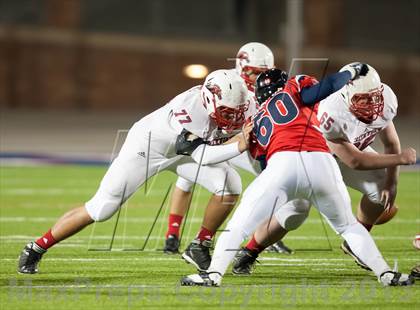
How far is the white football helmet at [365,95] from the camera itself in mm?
6578

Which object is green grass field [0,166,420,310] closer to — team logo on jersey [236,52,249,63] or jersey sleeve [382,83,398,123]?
jersey sleeve [382,83,398,123]

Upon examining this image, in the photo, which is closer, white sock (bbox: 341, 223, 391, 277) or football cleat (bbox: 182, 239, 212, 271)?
white sock (bbox: 341, 223, 391, 277)

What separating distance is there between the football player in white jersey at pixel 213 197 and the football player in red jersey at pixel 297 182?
73cm

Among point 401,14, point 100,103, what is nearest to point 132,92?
point 100,103

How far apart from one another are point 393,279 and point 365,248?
0.92 feet

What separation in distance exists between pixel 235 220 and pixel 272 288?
552 millimetres

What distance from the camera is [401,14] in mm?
27453

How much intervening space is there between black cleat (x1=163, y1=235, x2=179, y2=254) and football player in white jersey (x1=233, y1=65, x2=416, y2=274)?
3.92 feet

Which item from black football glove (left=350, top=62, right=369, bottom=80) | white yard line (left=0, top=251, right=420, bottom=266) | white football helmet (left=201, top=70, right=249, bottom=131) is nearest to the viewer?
black football glove (left=350, top=62, right=369, bottom=80)

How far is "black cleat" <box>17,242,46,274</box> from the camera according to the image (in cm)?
713

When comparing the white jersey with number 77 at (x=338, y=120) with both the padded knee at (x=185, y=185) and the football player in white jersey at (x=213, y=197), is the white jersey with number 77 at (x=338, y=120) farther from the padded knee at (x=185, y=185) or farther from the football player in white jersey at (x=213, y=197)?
the padded knee at (x=185, y=185)

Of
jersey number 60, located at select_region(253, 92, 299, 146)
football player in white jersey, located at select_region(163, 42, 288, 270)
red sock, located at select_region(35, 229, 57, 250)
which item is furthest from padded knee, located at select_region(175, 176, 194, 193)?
jersey number 60, located at select_region(253, 92, 299, 146)

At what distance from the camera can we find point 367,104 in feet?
21.8

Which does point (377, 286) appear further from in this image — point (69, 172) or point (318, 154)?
point (69, 172)
